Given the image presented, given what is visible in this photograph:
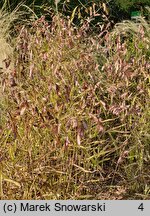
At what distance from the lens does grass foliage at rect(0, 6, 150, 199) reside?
2746 mm

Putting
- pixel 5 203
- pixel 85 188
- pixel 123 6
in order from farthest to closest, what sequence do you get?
1. pixel 123 6
2. pixel 85 188
3. pixel 5 203

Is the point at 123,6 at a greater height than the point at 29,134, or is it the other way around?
the point at 123,6

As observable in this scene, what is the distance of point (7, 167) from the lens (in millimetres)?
2828

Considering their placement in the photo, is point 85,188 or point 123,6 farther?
point 123,6

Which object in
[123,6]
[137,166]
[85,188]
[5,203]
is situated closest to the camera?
[5,203]

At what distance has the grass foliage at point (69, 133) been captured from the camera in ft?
9.01

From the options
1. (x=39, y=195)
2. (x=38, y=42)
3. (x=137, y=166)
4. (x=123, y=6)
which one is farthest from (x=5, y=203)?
(x=123, y=6)

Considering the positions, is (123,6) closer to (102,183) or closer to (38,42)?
(38,42)

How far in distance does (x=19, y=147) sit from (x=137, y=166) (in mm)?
716

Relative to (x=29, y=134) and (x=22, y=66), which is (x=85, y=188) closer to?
(x=29, y=134)

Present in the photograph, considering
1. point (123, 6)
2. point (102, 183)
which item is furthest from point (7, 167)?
point (123, 6)

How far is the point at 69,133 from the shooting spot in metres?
Result: 2.77

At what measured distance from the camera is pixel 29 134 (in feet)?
9.27

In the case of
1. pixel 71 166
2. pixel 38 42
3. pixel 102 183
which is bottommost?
pixel 102 183
